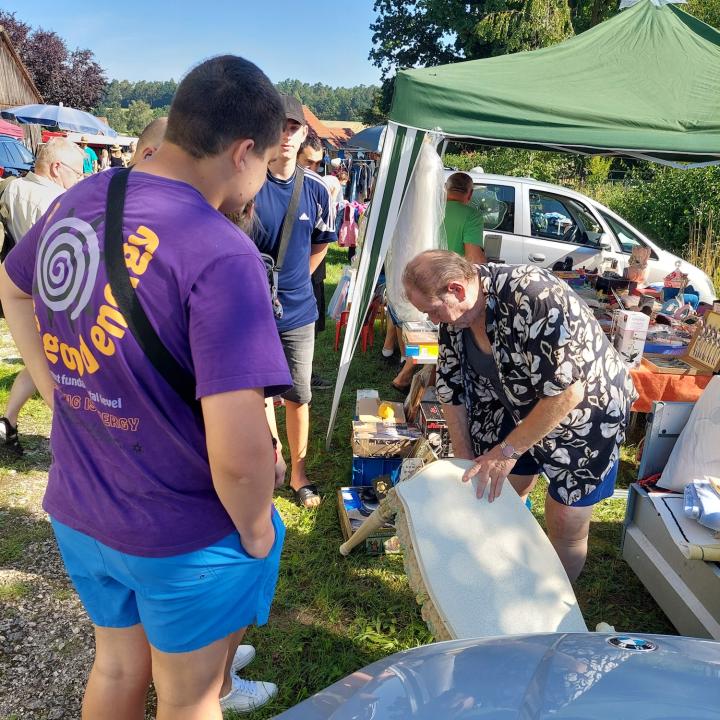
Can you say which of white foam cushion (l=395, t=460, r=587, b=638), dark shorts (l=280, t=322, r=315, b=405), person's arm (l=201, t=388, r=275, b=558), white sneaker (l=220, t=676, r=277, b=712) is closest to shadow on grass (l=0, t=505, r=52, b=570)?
white sneaker (l=220, t=676, r=277, b=712)

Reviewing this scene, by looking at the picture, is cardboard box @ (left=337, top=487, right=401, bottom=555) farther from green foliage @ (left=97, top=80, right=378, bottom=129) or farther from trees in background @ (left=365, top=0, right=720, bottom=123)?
green foliage @ (left=97, top=80, right=378, bottom=129)

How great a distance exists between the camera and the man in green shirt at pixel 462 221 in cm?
514

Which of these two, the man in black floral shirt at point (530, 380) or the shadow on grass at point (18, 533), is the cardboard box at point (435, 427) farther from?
the shadow on grass at point (18, 533)

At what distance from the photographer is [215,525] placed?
1141mm

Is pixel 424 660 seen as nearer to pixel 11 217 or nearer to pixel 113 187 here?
pixel 113 187

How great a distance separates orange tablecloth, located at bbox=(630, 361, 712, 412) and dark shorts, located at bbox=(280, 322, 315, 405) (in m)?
1.81

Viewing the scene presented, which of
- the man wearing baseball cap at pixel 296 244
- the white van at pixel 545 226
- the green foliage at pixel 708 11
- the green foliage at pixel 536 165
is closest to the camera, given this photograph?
the man wearing baseball cap at pixel 296 244

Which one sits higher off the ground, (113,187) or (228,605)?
(113,187)

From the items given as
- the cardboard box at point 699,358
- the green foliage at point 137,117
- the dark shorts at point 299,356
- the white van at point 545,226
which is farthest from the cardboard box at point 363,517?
the green foliage at point 137,117

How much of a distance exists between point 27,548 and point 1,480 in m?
0.72

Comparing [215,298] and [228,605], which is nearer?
[215,298]

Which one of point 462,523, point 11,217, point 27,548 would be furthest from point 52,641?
point 11,217

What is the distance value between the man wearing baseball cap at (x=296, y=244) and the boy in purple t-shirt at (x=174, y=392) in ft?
5.30

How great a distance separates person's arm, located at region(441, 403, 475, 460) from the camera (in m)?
2.42
